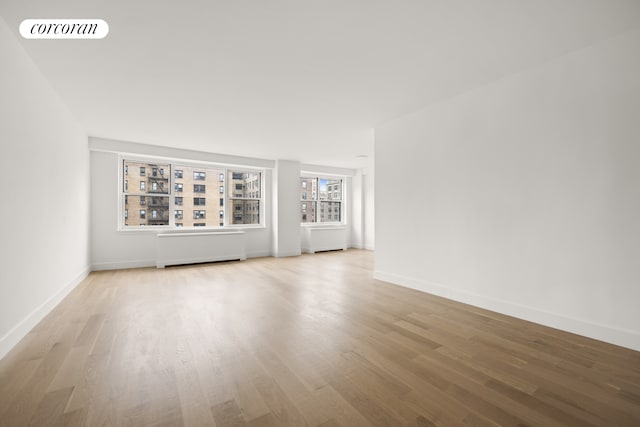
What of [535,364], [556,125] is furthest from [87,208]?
[556,125]

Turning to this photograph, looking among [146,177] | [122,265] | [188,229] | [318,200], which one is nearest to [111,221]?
[122,265]

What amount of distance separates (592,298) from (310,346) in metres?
2.54

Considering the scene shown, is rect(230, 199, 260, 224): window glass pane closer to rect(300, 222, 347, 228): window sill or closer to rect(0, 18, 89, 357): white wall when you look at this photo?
rect(300, 222, 347, 228): window sill

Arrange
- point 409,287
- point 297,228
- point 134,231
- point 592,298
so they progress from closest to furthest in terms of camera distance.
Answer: point 592,298
point 409,287
point 134,231
point 297,228

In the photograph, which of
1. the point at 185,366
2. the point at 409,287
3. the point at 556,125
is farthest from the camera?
the point at 409,287

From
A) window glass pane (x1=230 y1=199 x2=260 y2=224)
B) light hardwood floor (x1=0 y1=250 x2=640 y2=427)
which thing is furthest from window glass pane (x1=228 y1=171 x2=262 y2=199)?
light hardwood floor (x1=0 y1=250 x2=640 y2=427)

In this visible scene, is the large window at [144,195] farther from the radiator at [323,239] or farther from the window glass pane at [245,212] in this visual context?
the radiator at [323,239]

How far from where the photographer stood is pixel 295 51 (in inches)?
96.9

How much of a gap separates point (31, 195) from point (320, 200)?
6.68 meters

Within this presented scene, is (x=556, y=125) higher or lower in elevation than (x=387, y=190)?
higher

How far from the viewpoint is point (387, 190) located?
4.43 m

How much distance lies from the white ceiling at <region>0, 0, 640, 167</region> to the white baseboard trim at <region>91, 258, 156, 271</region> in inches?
111

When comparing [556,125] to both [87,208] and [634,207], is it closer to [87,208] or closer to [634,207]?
[634,207]

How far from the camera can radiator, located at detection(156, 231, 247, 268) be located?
5.70 metres
